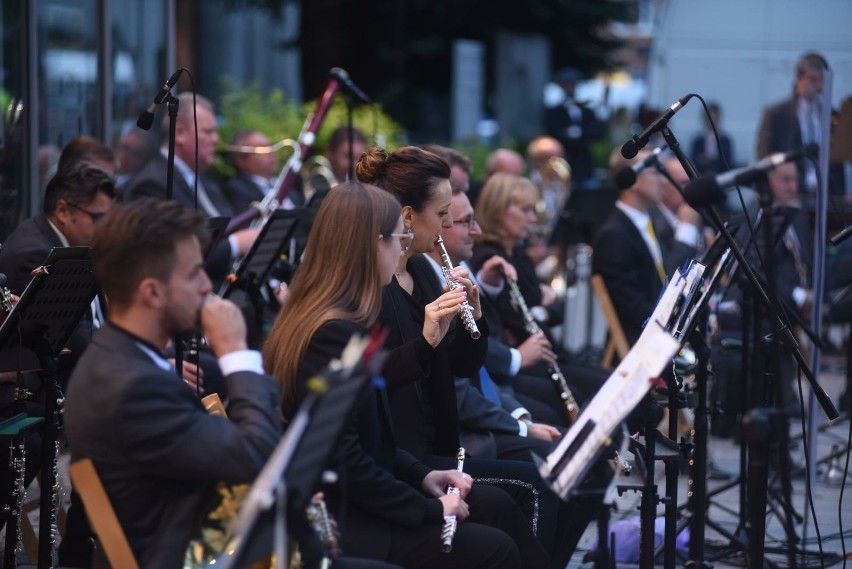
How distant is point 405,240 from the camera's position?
4.43 metres

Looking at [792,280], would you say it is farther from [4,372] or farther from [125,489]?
[125,489]

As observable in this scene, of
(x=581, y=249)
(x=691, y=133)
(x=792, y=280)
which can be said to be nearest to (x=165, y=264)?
(x=792, y=280)

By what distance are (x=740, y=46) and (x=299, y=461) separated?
11909mm

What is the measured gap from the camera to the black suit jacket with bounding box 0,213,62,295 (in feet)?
17.0

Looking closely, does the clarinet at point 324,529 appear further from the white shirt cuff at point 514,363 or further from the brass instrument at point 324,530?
the white shirt cuff at point 514,363

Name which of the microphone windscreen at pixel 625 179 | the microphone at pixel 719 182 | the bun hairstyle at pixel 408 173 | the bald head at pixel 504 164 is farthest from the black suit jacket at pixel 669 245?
the microphone at pixel 719 182

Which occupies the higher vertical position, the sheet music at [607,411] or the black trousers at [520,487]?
the sheet music at [607,411]

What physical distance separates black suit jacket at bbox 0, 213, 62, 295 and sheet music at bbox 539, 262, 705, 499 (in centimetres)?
272

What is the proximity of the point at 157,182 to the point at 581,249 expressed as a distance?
5433 millimetres

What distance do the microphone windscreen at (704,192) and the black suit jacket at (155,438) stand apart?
1.34 meters

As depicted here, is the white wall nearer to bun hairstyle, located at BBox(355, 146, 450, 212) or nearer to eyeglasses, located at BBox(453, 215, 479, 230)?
eyeglasses, located at BBox(453, 215, 479, 230)

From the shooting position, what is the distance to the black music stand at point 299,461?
2.62 meters

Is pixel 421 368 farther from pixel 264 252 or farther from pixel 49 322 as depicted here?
pixel 264 252

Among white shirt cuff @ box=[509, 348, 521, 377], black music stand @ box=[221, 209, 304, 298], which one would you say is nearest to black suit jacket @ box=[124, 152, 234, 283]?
black music stand @ box=[221, 209, 304, 298]
